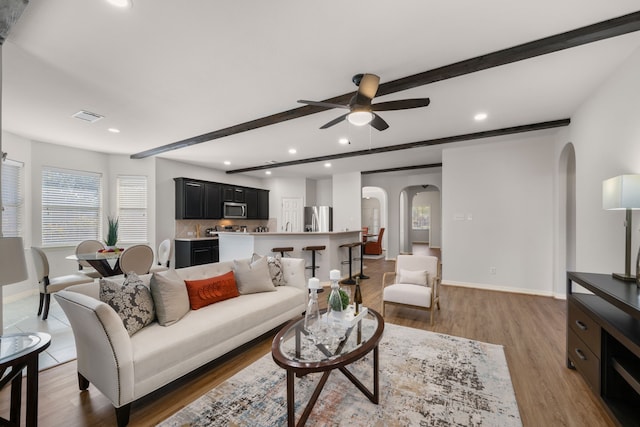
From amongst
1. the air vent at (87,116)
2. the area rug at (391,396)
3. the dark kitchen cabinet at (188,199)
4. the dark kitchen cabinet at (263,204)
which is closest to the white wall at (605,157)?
the area rug at (391,396)

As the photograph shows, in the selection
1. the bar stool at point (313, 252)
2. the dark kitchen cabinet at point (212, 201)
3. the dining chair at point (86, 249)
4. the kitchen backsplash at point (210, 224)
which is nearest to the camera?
the dining chair at point (86, 249)

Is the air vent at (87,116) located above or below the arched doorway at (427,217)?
above

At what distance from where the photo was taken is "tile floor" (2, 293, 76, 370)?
8.65 ft

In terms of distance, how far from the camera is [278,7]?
6.09 feet

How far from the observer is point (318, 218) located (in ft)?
28.3

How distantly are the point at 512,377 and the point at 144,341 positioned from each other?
2952 mm

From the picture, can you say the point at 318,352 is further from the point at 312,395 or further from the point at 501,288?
the point at 501,288

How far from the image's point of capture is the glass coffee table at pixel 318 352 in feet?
5.16

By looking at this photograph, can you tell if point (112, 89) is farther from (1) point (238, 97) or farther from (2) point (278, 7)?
(2) point (278, 7)

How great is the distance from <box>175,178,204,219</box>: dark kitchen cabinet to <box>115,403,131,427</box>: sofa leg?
5.31m

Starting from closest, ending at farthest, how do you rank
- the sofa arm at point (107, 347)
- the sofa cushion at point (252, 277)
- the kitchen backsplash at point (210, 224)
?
the sofa arm at point (107, 347) → the sofa cushion at point (252, 277) → the kitchen backsplash at point (210, 224)

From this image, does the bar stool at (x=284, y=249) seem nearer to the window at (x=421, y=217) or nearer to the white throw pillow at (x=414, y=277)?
the white throw pillow at (x=414, y=277)

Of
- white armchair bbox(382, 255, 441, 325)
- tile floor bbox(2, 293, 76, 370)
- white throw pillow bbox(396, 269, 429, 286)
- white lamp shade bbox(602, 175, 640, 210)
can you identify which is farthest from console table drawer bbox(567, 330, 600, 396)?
tile floor bbox(2, 293, 76, 370)

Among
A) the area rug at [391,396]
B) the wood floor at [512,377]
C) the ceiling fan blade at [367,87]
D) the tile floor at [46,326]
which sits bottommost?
the tile floor at [46,326]
